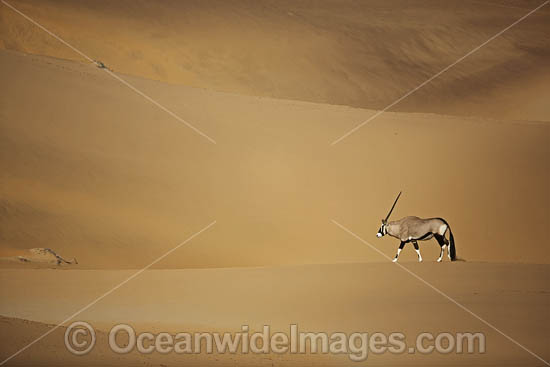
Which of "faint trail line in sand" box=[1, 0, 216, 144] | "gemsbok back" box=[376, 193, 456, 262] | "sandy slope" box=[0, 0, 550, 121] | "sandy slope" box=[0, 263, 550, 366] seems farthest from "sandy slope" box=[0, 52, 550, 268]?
"sandy slope" box=[0, 0, 550, 121]

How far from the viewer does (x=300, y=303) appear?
812 centimetres

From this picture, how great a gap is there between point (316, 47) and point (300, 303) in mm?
15525

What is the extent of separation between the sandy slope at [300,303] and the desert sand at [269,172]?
0.12 ft

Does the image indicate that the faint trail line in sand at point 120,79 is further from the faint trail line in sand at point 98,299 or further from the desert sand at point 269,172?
the faint trail line in sand at point 98,299

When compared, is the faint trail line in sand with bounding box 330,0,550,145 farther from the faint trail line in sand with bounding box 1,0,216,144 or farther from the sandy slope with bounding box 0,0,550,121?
the faint trail line in sand with bounding box 1,0,216,144

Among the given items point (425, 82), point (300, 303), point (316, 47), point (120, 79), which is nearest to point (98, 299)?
point (300, 303)

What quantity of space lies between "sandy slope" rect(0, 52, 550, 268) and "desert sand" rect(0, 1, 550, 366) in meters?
0.04

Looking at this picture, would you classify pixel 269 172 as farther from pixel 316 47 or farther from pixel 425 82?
pixel 425 82

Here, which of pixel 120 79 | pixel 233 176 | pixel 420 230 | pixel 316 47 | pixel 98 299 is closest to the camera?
pixel 98 299

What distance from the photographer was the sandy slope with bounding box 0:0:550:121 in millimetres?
20734

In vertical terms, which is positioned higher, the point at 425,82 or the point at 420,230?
the point at 425,82

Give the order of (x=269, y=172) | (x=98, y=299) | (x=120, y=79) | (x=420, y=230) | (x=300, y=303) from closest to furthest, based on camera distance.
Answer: (x=300, y=303) < (x=98, y=299) < (x=420, y=230) < (x=269, y=172) < (x=120, y=79)

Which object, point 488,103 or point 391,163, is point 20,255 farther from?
point 488,103

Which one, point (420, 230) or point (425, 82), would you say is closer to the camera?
point (420, 230)
